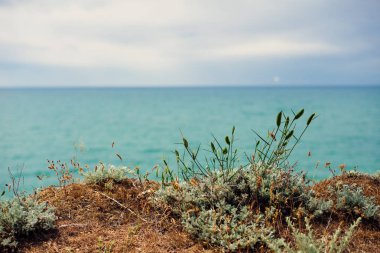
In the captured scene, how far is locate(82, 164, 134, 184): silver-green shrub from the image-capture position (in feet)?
15.8

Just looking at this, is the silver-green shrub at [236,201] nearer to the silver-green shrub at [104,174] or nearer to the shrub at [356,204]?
the shrub at [356,204]

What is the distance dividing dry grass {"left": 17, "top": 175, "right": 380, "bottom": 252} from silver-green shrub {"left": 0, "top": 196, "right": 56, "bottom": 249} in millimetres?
115

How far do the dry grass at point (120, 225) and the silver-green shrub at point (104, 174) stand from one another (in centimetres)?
10

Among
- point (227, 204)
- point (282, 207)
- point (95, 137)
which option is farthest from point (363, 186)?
point (95, 137)

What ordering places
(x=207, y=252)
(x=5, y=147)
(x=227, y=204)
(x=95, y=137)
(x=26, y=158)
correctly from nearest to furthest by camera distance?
1. (x=207, y=252)
2. (x=227, y=204)
3. (x=26, y=158)
4. (x=5, y=147)
5. (x=95, y=137)

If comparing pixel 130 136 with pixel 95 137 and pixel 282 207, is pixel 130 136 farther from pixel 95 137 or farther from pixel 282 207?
pixel 282 207

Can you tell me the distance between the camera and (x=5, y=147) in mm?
32062

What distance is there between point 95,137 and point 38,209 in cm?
3628

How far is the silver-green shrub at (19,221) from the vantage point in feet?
11.8

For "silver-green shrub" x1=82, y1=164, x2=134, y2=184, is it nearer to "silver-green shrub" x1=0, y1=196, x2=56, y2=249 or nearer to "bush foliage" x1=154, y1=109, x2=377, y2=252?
"bush foliage" x1=154, y1=109, x2=377, y2=252

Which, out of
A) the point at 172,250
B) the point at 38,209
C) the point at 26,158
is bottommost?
the point at 26,158

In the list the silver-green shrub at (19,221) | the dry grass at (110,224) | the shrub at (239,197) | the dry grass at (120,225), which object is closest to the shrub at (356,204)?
the dry grass at (120,225)

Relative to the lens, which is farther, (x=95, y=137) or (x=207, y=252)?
(x=95, y=137)

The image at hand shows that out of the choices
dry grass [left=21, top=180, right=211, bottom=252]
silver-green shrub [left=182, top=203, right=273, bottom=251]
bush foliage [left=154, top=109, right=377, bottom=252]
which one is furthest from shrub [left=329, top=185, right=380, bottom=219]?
dry grass [left=21, top=180, right=211, bottom=252]
